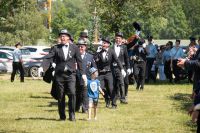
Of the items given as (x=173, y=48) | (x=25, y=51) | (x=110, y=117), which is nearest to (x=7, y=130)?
(x=110, y=117)

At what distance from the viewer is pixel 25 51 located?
39.9 meters

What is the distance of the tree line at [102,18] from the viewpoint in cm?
3212

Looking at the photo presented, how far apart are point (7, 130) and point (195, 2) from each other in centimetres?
11341

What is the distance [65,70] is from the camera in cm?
1388

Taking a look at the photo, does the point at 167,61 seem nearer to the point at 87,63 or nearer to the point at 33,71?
the point at 33,71

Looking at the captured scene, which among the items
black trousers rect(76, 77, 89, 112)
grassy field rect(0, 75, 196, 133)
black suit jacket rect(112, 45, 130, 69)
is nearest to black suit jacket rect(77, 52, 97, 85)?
black trousers rect(76, 77, 89, 112)

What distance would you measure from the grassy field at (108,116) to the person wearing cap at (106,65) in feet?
1.80

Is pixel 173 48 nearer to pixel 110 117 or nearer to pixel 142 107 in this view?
pixel 142 107

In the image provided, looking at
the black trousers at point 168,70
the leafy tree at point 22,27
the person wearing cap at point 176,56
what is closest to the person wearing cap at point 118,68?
the person wearing cap at point 176,56

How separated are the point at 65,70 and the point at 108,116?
6.33 feet

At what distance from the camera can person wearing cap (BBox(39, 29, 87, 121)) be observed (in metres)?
13.9

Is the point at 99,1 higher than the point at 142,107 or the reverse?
higher

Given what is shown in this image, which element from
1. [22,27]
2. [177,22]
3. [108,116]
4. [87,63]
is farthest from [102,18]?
[177,22]

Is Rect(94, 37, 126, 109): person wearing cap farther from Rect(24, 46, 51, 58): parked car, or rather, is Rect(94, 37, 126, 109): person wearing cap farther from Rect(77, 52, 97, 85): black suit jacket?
Rect(24, 46, 51, 58): parked car
